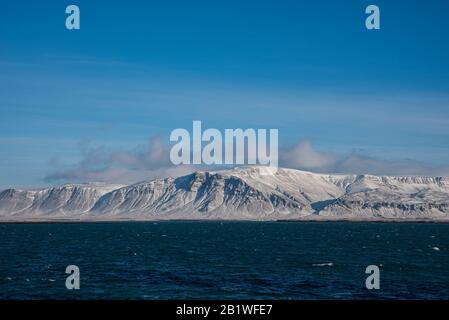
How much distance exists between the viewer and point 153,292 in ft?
212

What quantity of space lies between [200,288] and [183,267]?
23654 millimetres

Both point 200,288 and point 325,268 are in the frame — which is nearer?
point 200,288

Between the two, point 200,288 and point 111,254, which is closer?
point 200,288

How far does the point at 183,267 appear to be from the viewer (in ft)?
298
